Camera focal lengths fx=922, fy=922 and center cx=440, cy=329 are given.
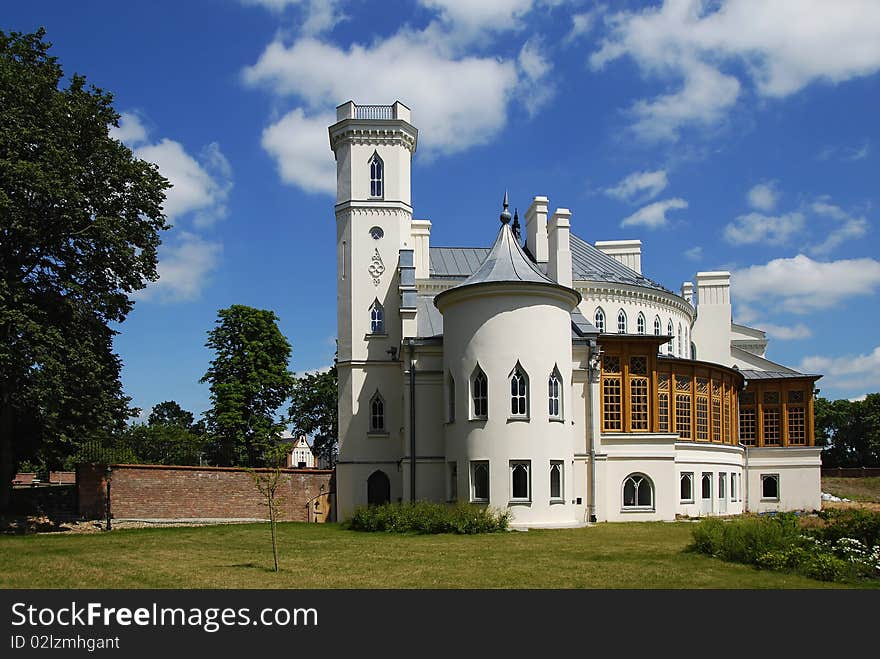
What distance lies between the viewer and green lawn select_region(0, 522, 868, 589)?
17609 millimetres

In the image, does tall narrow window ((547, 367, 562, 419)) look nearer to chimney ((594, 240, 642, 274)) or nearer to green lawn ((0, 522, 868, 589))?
green lawn ((0, 522, 868, 589))

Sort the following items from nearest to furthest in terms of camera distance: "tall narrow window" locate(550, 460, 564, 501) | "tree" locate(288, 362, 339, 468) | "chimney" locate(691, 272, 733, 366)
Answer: "tall narrow window" locate(550, 460, 564, 501), "chimney" locate(691, 272, 733, 366), "tree" locate(288, 362, 339, 468)

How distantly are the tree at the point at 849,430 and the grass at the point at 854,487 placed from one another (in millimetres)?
17489

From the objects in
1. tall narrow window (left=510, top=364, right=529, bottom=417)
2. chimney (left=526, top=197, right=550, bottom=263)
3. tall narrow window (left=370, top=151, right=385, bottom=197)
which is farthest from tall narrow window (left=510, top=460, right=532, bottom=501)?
tall narrow window (left=370, top=151, right=385, bottom=197)

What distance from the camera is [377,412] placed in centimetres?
4191

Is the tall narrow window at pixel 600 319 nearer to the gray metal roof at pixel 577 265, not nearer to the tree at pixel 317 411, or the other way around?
the gray metal roof at pixel 577 265

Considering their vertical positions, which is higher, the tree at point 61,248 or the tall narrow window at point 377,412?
the tree at point 61,248

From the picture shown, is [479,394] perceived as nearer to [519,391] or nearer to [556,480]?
[519,391]

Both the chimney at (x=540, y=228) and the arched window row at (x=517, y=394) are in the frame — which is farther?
the chimney at (x=540, y=228)

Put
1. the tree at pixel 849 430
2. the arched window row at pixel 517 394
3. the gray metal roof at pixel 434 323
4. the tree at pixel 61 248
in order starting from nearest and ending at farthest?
1. the tree at pixel 61 248
2. the arched window row at pixel 517 394
3. the gray metal roof at pixel 434 323
4. the tree at pixel 849 430

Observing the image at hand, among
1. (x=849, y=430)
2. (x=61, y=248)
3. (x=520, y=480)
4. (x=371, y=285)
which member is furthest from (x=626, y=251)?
(x=849, y=430)

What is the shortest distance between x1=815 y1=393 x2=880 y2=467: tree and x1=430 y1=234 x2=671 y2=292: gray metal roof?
44158 mm

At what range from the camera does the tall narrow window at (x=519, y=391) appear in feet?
109

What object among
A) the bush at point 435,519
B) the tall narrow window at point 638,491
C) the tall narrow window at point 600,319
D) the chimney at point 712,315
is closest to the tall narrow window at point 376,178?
the tall narrow window at point 600,319
